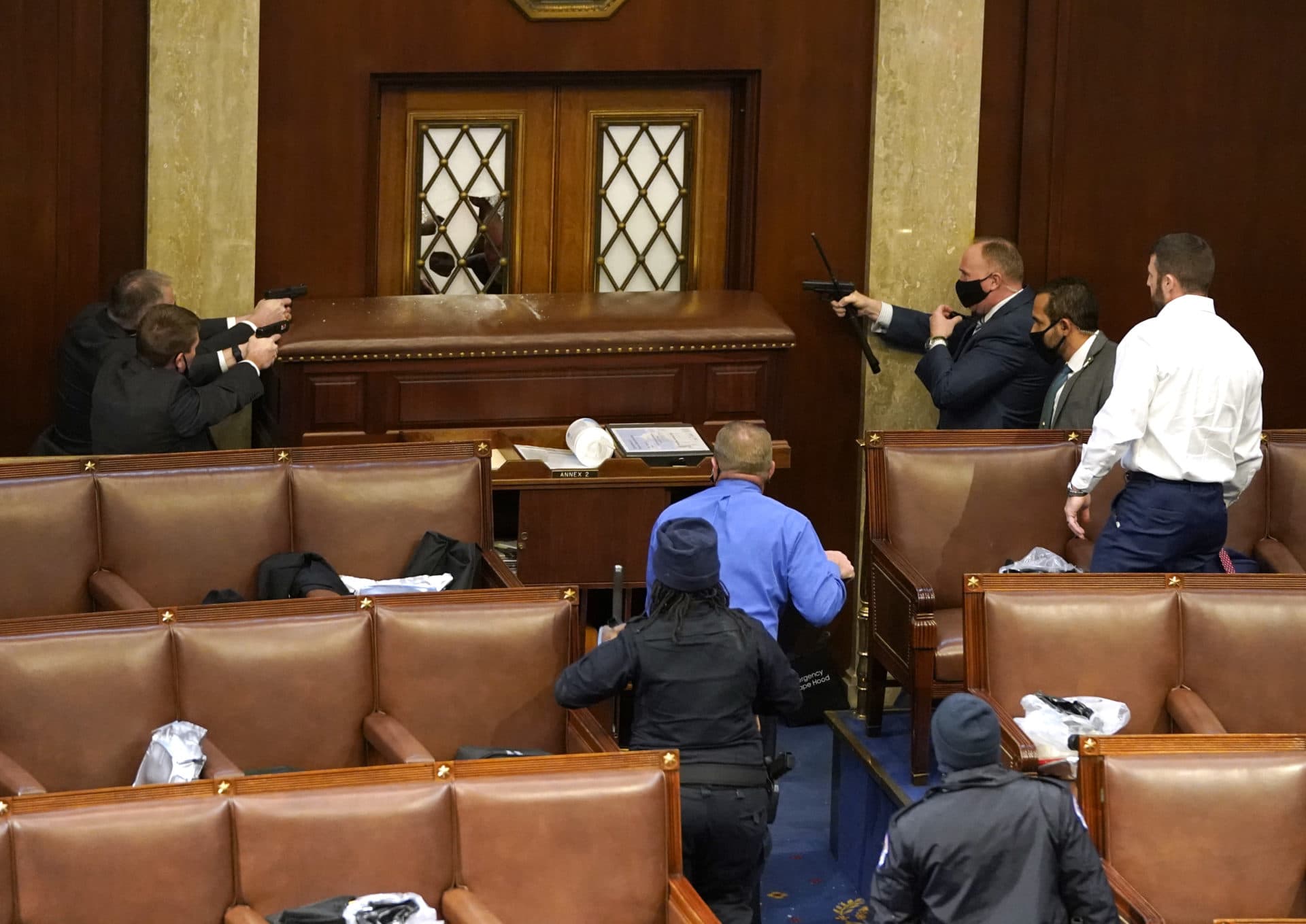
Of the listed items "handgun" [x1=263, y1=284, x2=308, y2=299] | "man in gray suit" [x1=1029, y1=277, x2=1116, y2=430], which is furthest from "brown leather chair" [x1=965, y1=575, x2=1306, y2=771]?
"handgun" [x1=263, y1=284, x2=308, y2=299]

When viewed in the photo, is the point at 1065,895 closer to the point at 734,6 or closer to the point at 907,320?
the point at 907,320

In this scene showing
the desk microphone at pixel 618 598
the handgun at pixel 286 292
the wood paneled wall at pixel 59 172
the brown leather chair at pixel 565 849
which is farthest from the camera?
the handgun at pixel 286 292

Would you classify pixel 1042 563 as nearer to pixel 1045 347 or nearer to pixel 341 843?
pixel 1045 347

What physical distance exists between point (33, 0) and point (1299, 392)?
17.2 ft

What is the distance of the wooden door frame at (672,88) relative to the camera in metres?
7.20

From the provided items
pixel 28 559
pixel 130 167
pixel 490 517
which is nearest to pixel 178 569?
pixel 28 559

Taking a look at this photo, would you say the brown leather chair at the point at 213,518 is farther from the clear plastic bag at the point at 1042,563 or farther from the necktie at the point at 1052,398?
the necktie at the point at 1052,398

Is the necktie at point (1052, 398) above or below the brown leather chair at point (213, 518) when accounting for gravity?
above

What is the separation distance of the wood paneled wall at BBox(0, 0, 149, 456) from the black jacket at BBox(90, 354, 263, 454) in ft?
2.68

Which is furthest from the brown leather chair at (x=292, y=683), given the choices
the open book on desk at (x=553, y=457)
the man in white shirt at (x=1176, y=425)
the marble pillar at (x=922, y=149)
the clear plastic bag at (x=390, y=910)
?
the marble pillar at (x=922, y=149)

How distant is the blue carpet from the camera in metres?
5.60

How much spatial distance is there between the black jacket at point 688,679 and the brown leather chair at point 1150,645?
76 centimetres

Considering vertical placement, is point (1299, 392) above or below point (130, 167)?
below

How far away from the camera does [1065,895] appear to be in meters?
3.60
